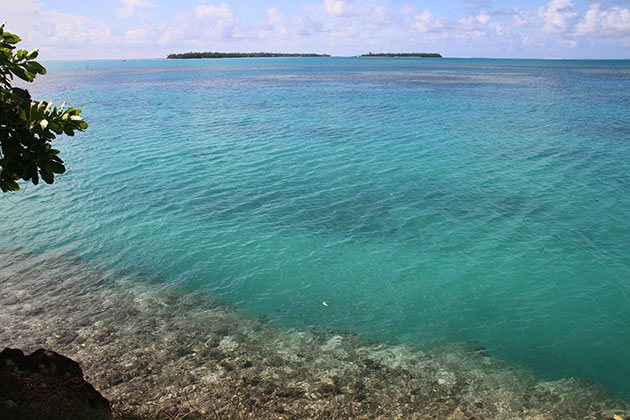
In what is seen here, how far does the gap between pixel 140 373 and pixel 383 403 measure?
5.79m

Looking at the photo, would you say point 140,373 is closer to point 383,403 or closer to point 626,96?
point 383,403

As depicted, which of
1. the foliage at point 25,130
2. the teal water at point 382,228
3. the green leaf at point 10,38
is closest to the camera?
the foliage at point 25,130

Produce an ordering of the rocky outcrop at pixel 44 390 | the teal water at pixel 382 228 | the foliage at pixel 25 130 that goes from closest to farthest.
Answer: the foliage at pixel 25 130 < the rocky outcrop at pixel 44 390 < the teal water at pixel 382 228

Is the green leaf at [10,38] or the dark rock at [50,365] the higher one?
the green leaf at [10,38]

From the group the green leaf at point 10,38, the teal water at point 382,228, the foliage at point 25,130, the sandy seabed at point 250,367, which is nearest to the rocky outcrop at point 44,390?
the sandy seabed at point 250,367

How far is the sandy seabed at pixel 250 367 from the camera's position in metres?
10.8

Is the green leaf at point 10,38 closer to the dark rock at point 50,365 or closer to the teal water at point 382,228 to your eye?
the dark rock at point 50,365

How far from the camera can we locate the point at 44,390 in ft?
28.8

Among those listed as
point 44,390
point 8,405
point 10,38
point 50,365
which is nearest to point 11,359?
point 50,365

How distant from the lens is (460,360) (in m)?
12.7

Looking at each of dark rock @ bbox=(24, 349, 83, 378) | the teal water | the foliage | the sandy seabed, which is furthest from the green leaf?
the teal water

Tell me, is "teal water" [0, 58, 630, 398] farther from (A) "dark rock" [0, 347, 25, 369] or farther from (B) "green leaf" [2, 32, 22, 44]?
(B) "green leaf" [2, 32, 22, 44]

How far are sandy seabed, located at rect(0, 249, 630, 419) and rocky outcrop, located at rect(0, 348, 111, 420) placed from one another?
1.64m

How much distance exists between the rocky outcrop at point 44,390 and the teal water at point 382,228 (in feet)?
20.3
